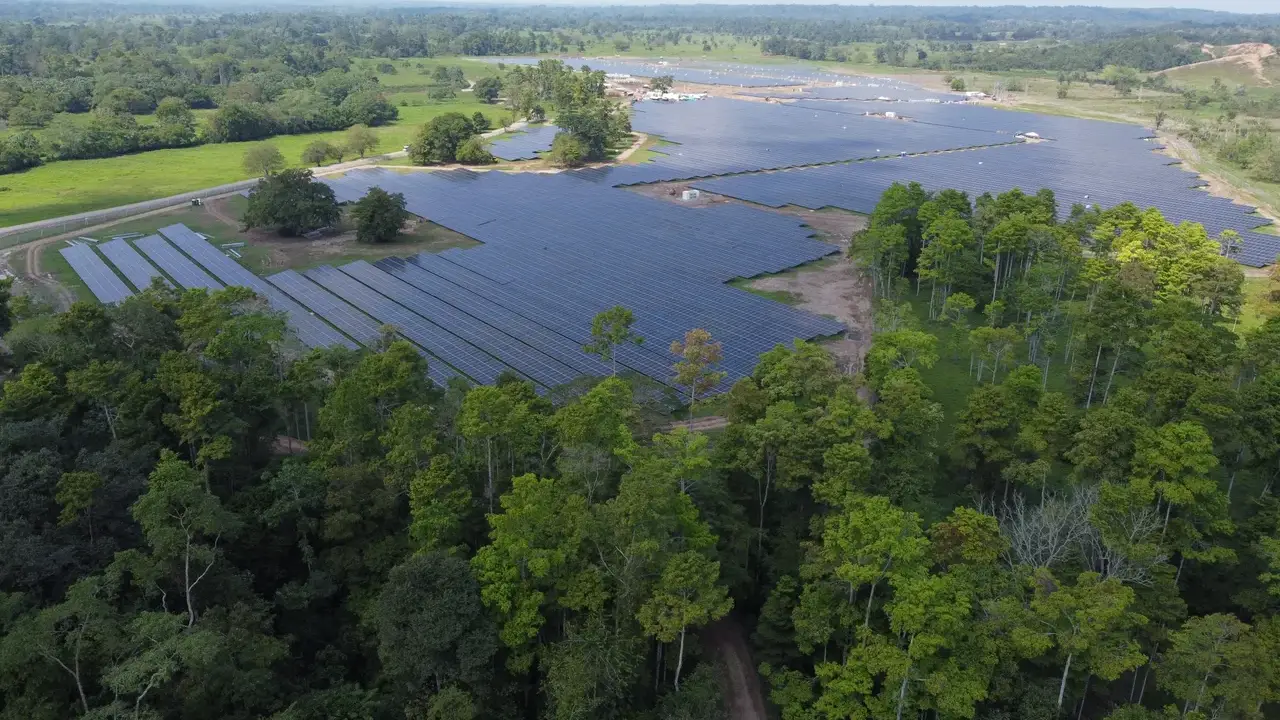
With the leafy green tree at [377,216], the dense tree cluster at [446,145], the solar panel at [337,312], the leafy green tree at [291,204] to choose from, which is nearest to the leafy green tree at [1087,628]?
the solar panel at [337,312]

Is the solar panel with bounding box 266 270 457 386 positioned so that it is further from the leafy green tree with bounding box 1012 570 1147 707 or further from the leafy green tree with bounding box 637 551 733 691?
the leafy green tree with bounding box 1012 570 1147 707

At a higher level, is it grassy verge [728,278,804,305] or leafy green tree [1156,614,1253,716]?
leafy green tree [1156,614,1253,716]

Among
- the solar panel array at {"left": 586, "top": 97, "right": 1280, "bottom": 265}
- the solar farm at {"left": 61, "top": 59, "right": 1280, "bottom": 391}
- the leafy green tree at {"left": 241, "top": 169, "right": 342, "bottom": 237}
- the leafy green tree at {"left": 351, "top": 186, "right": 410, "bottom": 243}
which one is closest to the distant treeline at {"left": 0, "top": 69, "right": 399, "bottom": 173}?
the solar farm at {"left": 61, "top": 59, "right": 1280, "bottom": 391}

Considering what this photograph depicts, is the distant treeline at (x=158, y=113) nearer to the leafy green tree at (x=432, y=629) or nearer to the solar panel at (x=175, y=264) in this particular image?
the solar panel at (x=175, y=264)

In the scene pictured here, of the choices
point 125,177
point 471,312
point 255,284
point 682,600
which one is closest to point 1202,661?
point 682,600

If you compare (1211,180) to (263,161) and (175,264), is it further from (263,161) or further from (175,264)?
(263,161)

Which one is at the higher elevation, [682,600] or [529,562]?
[529,562]
